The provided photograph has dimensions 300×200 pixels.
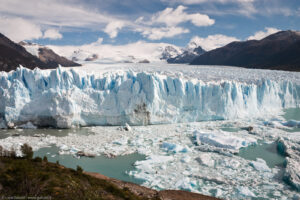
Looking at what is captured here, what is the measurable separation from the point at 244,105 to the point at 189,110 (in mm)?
4284

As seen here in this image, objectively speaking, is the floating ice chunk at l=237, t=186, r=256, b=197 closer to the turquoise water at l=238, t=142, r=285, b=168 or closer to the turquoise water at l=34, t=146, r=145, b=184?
the turquoise water at l=238, t=142, r=285, b=168

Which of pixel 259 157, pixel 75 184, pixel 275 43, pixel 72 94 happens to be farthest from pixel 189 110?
pixel 275 43

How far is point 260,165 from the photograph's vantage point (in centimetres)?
857

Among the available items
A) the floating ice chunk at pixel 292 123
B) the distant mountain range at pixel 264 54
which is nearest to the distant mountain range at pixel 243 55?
the distant mountain range at pixel 264 54

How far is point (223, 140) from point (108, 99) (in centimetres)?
739

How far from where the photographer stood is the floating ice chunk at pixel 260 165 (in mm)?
8320

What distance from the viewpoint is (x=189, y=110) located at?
15.4 meters

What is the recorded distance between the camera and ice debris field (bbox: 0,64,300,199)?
898cm

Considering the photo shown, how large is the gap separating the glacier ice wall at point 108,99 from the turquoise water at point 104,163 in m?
4.40

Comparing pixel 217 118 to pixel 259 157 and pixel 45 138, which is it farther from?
pixel 45 138

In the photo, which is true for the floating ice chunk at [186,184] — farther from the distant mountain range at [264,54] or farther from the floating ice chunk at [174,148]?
the distant mountain range at [264,54]

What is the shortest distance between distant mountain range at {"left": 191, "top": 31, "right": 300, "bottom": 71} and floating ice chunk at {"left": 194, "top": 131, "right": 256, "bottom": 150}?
3813 centimetres

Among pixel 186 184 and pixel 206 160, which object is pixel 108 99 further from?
pixel 186 184

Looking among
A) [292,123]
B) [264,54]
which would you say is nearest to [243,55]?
[264,54]
